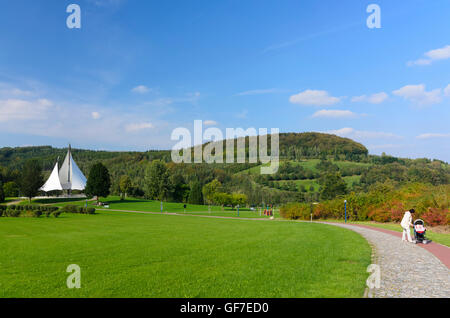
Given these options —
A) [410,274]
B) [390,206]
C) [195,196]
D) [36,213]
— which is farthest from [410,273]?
[195,196]

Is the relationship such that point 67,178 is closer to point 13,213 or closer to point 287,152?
point 13,213

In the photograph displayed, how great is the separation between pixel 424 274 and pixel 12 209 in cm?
3028

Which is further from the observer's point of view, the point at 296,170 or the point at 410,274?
the point at 296,170

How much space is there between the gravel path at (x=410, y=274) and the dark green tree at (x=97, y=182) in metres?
55.5

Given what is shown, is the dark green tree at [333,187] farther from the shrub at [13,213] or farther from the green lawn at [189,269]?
the green lawn at [189,269]

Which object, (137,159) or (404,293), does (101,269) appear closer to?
(404,293)

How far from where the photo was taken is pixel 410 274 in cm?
673

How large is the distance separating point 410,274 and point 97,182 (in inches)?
2292

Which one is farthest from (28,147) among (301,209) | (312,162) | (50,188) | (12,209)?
(301,209)

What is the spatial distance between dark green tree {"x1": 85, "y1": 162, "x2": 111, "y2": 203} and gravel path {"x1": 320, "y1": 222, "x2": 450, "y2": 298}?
5550cm

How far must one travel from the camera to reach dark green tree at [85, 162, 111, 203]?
57906mm

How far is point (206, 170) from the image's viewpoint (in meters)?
109

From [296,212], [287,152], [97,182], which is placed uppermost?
[287,152]
